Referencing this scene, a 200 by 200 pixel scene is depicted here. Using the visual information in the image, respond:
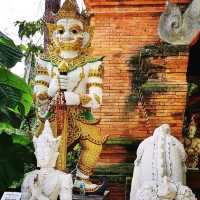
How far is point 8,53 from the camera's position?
7637mm

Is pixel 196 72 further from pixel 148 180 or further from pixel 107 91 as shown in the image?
pixel 148 180

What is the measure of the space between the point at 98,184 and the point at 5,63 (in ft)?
6.39

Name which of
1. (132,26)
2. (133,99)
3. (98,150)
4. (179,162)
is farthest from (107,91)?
(179,162)

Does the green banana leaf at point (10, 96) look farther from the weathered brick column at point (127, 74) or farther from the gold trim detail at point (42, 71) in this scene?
the weathered brick column at point (127, 74)

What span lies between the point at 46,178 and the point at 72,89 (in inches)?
50.8

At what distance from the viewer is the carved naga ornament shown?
368 inches

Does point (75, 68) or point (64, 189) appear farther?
point (75, 68)

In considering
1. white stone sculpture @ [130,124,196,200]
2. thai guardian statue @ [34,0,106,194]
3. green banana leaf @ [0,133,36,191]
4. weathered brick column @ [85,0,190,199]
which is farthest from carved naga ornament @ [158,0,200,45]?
green banana leaf @ [0,133,36,191]

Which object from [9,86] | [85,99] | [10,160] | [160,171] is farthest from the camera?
[85,99]

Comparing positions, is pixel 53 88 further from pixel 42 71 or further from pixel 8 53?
pixel 8 53

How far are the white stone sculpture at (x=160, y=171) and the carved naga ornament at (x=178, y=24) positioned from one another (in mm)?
2024

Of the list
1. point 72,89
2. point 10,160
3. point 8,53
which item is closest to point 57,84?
point 72,89

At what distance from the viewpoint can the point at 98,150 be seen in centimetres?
810

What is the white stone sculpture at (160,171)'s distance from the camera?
23.5 ft
